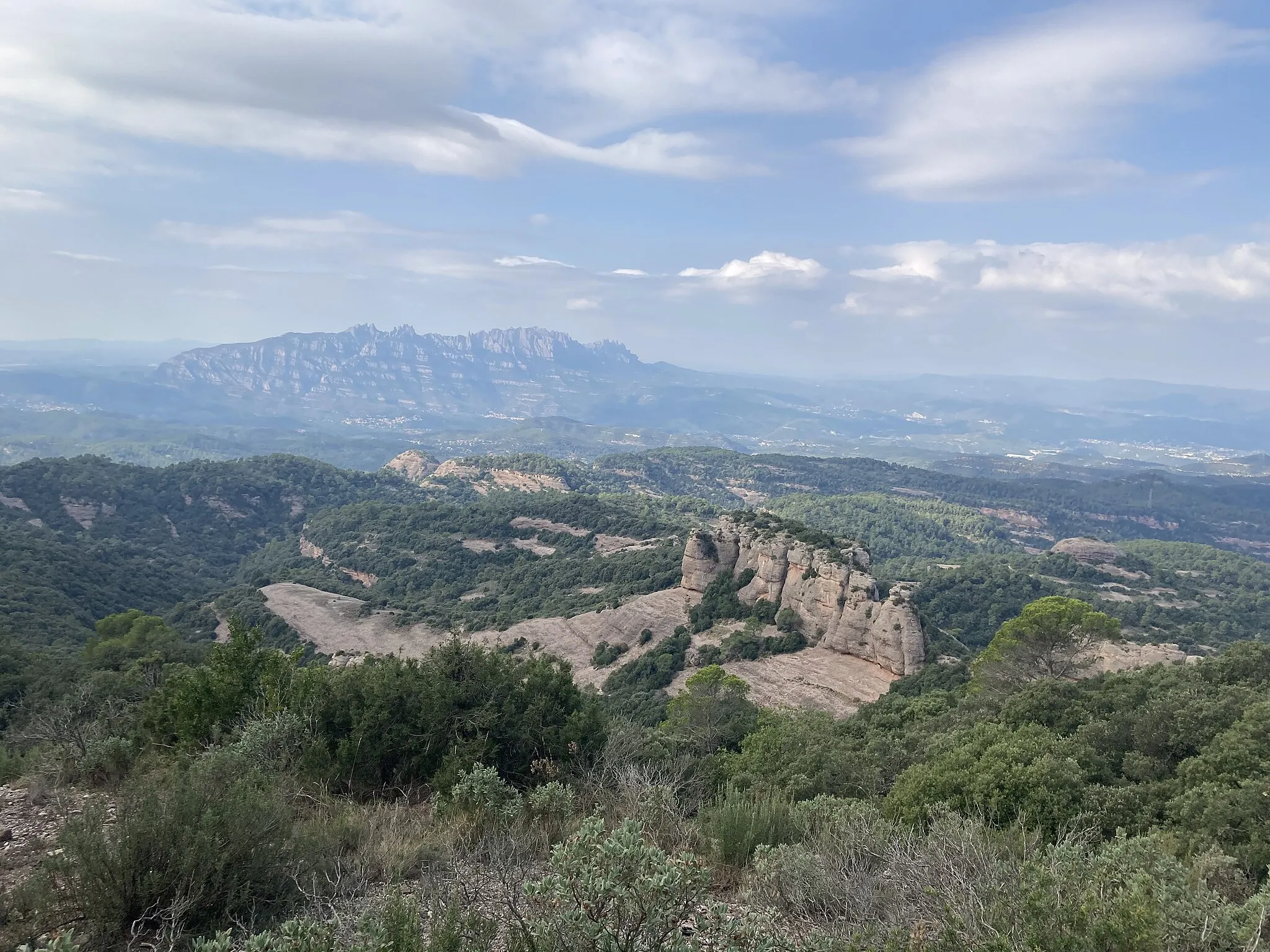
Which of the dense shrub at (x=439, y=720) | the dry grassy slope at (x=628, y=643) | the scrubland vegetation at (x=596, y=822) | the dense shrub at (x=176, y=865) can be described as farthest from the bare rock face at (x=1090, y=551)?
the dense shrub at (x=176, y=865)

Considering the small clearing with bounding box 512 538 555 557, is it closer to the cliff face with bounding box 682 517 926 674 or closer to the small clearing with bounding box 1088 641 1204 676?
the cliff face with bounding box 682 517 926 674

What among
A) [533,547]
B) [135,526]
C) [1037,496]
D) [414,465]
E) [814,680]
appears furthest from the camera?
[1037,496]

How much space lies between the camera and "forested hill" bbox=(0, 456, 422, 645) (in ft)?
174

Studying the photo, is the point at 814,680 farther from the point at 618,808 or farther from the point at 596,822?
the point at 596,822

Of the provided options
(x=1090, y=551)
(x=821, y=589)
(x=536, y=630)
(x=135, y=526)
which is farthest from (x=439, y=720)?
(x=135, y=526)

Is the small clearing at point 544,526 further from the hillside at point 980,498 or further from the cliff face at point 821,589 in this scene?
the hillside at point 980,498

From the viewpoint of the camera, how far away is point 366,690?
11.4m

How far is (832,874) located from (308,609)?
6080 centimetres

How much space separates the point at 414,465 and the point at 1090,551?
13831cm

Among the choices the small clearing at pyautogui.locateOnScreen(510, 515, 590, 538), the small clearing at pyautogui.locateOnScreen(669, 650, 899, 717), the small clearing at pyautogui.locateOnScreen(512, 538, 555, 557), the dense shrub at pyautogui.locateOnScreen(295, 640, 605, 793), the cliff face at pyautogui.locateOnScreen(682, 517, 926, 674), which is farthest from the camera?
the small clearing at pyautogui.locateOnScreen(510, 515, 590, 538)

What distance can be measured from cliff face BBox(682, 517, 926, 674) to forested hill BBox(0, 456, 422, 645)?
41281 mm

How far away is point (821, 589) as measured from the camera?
4053 cm

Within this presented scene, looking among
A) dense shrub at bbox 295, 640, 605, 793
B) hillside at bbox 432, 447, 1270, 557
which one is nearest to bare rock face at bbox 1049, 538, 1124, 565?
hillside at bbox 432, 447, 1270, 557

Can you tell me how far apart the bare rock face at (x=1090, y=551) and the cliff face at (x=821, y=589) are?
62722 millimetres
